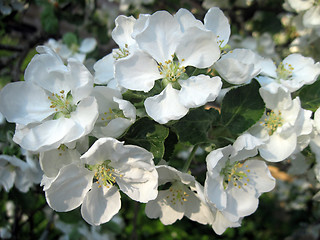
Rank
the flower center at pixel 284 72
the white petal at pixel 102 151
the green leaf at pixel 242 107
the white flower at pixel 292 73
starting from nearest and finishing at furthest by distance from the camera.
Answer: the white petal at pixel 102 151 < the green leaf at pixel 242 107 < the white flower at pixel 292 73 < the flower center at pixel 284 72

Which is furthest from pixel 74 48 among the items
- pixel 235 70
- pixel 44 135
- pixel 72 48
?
pixel 235 70

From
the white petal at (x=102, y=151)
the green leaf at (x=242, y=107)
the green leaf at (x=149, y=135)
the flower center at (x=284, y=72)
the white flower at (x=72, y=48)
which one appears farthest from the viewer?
the white flower at (x=72, y=48)

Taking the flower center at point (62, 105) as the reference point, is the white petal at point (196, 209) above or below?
below

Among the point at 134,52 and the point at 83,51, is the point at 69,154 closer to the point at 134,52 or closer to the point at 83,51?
the point at 134,52

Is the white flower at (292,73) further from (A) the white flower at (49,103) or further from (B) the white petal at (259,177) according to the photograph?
(A) the white flower at (49,103)

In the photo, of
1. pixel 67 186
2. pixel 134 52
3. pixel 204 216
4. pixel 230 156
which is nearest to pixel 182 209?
pixel 204 216

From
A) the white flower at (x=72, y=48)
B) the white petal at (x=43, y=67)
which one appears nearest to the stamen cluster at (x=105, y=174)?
the white petal at (x=43, y=67)

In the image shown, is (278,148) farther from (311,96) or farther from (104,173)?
(104,173)
